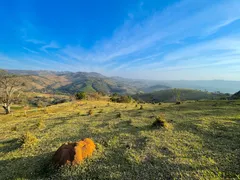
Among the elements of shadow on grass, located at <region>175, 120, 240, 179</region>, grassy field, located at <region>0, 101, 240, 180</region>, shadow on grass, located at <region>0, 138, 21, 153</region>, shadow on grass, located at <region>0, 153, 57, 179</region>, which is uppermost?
shadow on grass, located at <region>175, 120, 240, 179</region>

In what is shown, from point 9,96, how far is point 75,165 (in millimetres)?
37548

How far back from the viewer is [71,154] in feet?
27.0

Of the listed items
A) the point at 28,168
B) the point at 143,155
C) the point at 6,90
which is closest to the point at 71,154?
the point at 28,168

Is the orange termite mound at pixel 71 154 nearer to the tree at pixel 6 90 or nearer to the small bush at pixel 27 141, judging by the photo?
the small bush at pixel 27 141

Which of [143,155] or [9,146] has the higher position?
[143,155]

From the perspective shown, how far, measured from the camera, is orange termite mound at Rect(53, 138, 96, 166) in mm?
7976

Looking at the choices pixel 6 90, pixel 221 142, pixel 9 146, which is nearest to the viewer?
pixel 221 142

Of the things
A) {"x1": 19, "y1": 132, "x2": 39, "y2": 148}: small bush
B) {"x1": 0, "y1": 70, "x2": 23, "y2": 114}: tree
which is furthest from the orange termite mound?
{"x1": 0, "y1": 70, "x2": 23, "y2": 114}: tree

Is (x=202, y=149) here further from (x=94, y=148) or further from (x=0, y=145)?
(x=0, y=145)

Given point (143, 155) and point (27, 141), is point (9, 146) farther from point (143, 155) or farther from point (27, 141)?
point (143, 155)

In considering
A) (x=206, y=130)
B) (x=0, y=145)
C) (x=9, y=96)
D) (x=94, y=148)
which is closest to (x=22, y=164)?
(x=94, y=148)

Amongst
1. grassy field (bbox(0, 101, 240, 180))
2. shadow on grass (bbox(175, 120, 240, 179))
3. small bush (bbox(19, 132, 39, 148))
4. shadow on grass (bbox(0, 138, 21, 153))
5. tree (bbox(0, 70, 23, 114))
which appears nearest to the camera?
grassy field (bbox(0, 101, 240, 180))

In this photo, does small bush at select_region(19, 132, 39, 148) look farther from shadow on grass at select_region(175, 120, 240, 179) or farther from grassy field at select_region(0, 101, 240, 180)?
shadow on grass at select_region(175, 120, 240, 179)

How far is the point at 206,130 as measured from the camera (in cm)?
1263
